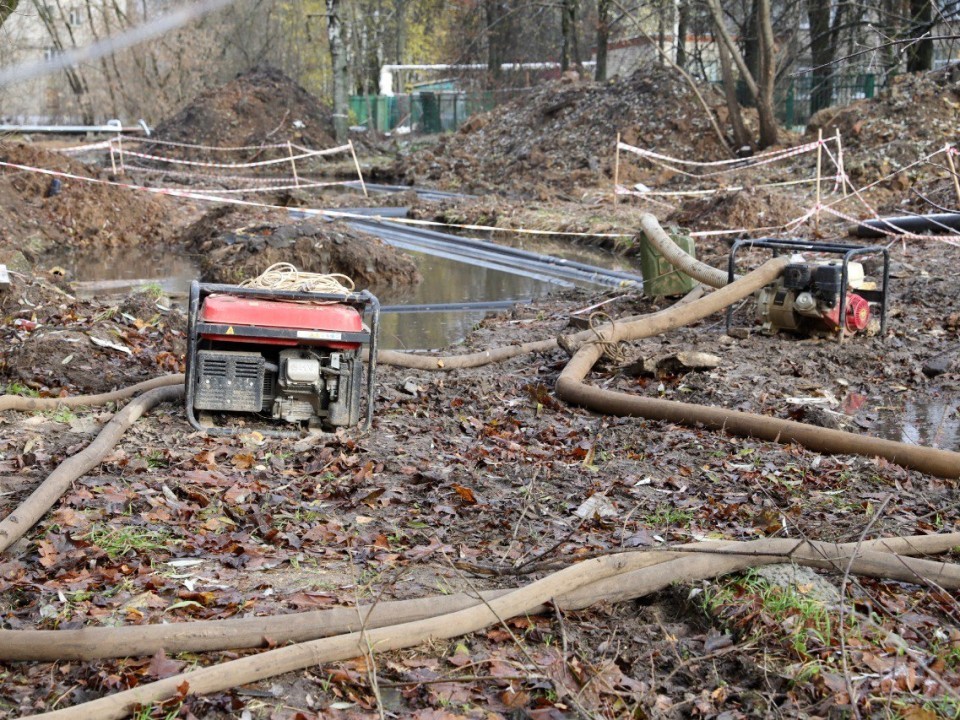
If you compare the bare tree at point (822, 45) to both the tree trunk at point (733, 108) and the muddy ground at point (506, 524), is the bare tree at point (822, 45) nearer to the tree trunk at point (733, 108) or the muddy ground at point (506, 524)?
the tree trunk at point (733, 108)

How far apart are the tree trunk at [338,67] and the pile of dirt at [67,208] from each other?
1638 centimetres

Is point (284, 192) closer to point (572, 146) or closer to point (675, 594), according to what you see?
point (572, 146)

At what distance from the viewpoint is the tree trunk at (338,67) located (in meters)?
34.1

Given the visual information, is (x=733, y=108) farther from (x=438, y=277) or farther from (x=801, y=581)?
(x=801, y=581)

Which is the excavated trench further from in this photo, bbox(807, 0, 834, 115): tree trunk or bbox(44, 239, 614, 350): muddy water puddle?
bbox(807, 0, 834, 115): tree trunk

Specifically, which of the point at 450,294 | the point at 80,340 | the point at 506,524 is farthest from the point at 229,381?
the point at 450,294

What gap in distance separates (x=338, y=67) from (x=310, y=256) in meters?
22.6

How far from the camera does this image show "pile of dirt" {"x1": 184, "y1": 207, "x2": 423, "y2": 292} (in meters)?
13.7

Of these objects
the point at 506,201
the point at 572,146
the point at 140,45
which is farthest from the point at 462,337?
the point at 140,45

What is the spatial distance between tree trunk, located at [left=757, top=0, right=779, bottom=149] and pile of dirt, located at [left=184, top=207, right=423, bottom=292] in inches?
406

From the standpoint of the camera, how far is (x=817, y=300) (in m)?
9.43

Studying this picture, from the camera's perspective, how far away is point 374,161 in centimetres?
3509

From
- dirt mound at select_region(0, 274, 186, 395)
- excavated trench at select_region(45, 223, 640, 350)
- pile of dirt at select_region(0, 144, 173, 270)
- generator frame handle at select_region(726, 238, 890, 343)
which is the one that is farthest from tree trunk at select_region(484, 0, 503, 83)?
generator frame handle at select_region(726, 238, 890, 343)

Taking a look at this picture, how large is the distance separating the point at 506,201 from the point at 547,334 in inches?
487
